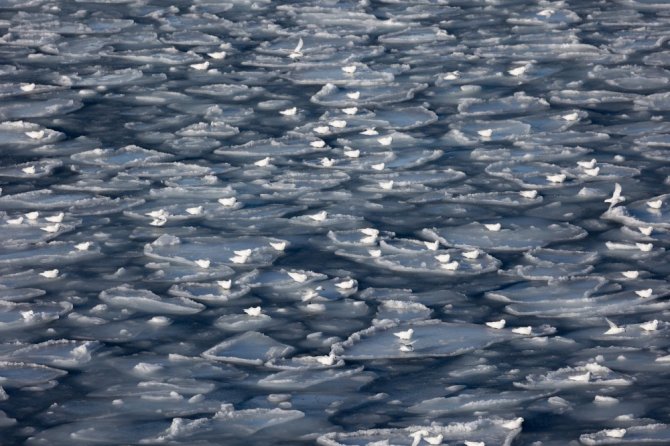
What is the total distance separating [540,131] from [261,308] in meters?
1.76

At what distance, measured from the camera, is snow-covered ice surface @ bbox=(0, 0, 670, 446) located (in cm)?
265

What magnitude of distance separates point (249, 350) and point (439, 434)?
616 millimetres

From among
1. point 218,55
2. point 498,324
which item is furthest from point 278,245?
point 218,55

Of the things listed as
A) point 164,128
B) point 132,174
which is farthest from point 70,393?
point 164,128

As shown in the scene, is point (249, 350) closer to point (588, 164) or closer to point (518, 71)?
point (588, 164)

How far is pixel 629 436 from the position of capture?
8.02ft

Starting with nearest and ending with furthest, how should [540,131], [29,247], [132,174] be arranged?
[29,247]
[132,174]
[540,131]

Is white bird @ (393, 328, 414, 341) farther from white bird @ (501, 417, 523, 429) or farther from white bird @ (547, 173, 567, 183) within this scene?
white bird @ (547, 173, 567, 183)

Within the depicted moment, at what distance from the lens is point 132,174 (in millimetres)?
4141

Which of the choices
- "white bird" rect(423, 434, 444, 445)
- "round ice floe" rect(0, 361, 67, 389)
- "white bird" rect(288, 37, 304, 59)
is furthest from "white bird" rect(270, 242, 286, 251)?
"white bird" rect(288, 37, 304, 59)

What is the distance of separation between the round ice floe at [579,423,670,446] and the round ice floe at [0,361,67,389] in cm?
123

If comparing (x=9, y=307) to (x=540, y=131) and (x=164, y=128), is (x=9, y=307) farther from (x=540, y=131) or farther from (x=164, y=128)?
(x=540, y=131)

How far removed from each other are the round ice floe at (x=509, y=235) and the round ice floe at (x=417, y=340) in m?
0.55

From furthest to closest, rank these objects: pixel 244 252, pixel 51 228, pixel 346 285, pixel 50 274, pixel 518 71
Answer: pixel 518 71, pixel 51 228, pixel 244 252, pixel 50 274, pixel 346 285
